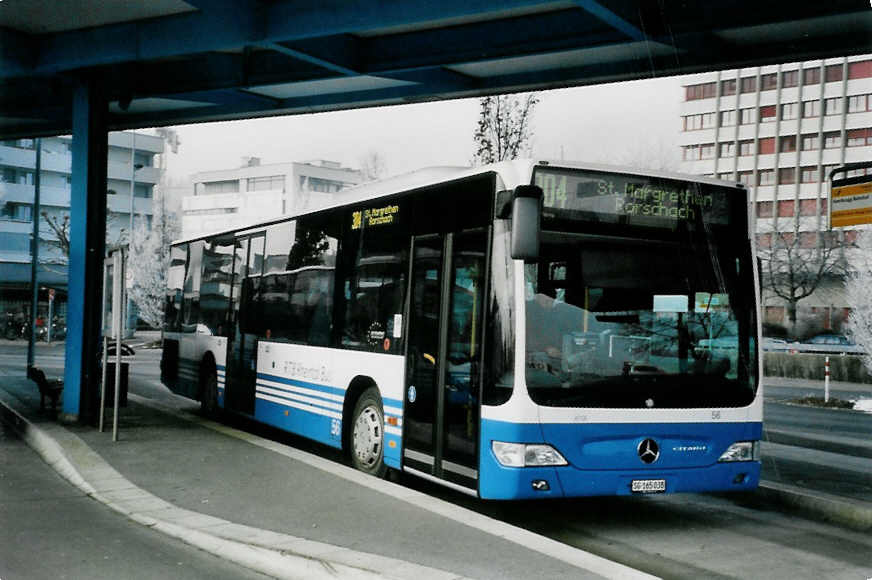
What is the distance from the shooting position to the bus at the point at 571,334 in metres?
7.64

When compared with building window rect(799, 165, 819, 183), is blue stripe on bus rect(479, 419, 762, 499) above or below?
below

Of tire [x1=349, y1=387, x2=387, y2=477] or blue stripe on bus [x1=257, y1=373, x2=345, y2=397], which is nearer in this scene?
tire [x1=349, y1=387, x2=387, y2=477]

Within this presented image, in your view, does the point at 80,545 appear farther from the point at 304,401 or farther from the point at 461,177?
the point at 304,401

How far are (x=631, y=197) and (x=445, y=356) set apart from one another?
7.05ft

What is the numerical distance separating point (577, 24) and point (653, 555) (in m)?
5.87

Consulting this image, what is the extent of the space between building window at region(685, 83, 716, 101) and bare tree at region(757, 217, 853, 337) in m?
21.6

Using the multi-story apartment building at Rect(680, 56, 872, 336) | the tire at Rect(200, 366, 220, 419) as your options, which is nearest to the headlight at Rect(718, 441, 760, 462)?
the tire at Rect(200, 366, 220, 419)

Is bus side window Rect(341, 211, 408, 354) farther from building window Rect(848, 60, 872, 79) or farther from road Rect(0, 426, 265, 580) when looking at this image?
building window Rect(848, 60, 872, 79)

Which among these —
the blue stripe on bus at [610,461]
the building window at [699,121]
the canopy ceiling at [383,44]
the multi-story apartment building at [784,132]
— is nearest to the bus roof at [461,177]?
the canopy ceiling at [383,44]

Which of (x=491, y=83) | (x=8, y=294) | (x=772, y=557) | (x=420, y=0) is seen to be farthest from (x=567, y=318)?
(x=8, y=294)

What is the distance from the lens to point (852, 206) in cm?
919

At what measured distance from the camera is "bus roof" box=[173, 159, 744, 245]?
25.9ft

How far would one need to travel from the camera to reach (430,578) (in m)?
5.77

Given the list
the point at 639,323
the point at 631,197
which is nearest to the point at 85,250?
the point at 631,197
